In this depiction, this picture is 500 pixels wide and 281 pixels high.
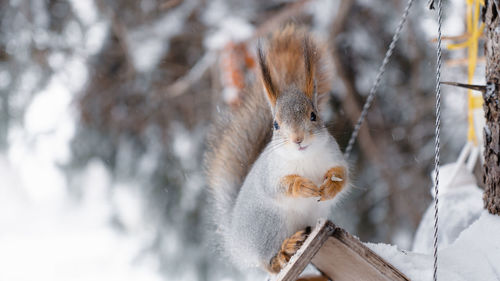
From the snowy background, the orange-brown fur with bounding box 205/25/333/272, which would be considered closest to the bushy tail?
the orange-brown fur with bounding box 205/25/333/272

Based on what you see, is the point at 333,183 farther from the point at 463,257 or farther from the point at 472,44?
the point at 472,44

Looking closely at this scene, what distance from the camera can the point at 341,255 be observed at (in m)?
0.66

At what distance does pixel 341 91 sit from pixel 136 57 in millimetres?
762

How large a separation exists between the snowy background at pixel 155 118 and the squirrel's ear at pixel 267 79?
96cm

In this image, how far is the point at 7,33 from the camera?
1.93 meters

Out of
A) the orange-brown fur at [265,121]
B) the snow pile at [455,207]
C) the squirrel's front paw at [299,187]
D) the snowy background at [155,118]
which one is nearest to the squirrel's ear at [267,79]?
the orange-brown fur at [265,121]

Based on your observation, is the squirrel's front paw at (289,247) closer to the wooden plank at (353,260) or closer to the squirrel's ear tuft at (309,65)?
the wooden plank at (353,260)

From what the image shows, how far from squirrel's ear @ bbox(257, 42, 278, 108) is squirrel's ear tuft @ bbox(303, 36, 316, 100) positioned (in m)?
0.05

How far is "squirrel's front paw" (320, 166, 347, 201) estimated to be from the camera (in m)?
0.73

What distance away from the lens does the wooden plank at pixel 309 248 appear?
602mm

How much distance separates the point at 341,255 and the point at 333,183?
0.40 ft

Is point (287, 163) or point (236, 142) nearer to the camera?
point (287, 163)

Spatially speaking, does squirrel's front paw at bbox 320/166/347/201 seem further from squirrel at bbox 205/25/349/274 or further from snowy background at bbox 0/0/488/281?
snowy background at bbox 0/0/488/281

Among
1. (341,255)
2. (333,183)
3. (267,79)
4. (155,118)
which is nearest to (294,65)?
(267,79)
